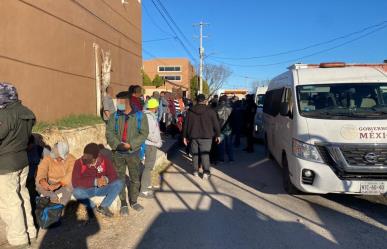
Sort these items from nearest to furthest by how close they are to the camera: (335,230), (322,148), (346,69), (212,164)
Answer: (335,230)
(322,148)
(346,69)
(212,164)

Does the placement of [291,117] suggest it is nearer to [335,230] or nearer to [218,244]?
[335,230]

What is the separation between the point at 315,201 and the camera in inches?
277

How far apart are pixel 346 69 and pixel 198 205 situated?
3.83m

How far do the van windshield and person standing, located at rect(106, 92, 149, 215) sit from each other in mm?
2766

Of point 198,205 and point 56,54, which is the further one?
point 56,54

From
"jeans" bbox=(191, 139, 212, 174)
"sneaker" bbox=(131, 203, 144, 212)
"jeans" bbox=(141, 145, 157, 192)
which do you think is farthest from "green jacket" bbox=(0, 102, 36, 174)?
"jeans" bbox=(191, 139, 212, 174)

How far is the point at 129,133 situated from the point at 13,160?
1.93 meters

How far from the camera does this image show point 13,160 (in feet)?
15.1

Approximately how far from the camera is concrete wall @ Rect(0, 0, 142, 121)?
29.5 ft

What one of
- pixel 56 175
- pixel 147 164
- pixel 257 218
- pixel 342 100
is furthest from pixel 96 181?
pixel 342 100

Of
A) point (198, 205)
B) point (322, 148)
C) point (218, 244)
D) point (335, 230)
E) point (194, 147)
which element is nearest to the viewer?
point (218, 244)

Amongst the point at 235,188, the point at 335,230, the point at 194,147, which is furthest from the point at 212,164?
the point at 335,230

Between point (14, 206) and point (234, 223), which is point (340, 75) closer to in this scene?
point (234, 223)

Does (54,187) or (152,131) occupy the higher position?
(152,131)
